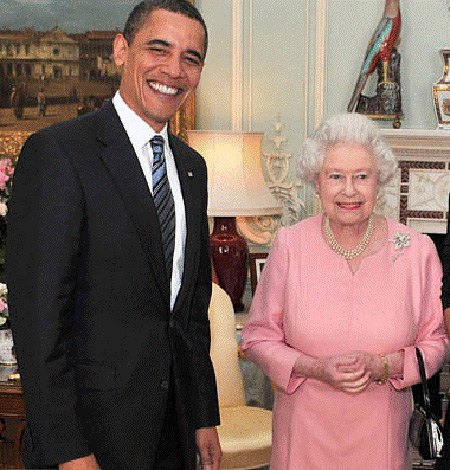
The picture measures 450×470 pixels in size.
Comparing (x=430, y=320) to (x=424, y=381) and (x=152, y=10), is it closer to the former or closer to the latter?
(x=424, y=381)

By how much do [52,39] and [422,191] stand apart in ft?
7.49

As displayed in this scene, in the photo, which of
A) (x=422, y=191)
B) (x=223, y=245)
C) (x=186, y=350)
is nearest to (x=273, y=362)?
(x=186, y=350)

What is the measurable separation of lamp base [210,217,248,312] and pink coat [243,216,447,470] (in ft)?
5.44

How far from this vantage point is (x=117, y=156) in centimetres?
210

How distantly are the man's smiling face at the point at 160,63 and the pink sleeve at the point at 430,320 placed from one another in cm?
119

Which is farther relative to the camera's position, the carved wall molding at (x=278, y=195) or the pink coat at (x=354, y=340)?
the carved wall molding at (x=278, y=195)

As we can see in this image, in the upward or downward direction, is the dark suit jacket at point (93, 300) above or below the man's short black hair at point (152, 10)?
below

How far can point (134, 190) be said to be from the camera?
81.8 inches

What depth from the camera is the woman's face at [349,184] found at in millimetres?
2945

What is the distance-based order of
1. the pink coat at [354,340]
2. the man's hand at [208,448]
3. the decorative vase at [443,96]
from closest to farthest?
the man's hand at [208,448], the pink coat at [354,340], the decorative vase at [443,96]

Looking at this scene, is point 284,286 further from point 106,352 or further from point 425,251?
point 106,352

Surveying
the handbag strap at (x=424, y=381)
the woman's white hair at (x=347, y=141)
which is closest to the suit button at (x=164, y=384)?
the handbag strap at (x=424, y=381)

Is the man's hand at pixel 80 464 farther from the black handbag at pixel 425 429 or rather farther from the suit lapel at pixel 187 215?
the black handbag at pixel 425 429

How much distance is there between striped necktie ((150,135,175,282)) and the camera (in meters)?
2.14
